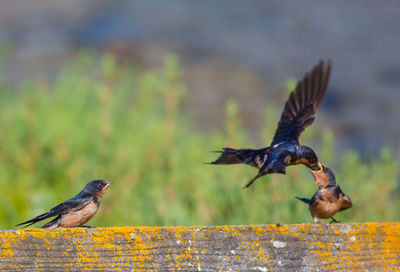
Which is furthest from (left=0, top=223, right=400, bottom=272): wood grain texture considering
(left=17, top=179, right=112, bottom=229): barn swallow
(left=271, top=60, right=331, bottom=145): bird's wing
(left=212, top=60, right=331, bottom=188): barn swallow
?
(left=271, top=60, right=331, bottom=145): bird's wing

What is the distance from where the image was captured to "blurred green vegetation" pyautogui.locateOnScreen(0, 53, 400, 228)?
597 centimetres

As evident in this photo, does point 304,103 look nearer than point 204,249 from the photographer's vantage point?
No

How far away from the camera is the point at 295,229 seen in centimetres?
209

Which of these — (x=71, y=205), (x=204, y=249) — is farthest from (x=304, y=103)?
(x=204, y=249)

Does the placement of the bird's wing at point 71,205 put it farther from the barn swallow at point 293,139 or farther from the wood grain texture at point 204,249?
the wood grain texture at point 204,249

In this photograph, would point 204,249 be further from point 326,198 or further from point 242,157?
point 242,157

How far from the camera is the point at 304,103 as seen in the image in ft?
14.1

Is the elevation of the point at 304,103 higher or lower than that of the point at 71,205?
higher

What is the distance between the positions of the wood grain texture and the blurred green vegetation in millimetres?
3551

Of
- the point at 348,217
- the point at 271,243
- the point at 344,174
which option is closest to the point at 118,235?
the point at 271,243

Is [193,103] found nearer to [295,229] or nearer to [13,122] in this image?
[13,122]

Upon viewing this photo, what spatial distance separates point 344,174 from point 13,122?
12.7 ft

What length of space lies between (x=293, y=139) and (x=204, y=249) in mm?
1670

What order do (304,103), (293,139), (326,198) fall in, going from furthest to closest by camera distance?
1. (304,103)
2. (293,139)
3. (326,198)
